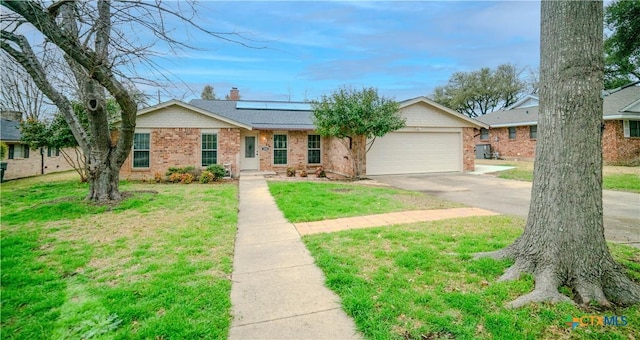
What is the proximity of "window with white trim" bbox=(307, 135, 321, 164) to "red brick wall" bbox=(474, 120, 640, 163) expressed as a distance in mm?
12789

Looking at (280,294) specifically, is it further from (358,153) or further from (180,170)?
(180,170)

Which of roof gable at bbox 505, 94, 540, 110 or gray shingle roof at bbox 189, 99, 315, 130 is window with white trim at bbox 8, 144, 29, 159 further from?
roof gable at bbox 505, 94, 540, 110

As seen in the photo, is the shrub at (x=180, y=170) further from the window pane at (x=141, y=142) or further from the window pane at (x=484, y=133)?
the window pane at (x=484, y=133)

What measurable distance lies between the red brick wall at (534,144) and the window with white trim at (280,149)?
47.5 ft

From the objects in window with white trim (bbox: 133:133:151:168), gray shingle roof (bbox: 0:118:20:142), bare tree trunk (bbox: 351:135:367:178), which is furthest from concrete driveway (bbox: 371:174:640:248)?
gray shingle roof (bbox: 0:118:20:142)

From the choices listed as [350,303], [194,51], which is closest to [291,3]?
[194,51]

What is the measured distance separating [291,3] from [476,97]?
35.9m

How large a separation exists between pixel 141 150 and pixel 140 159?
1.40 feet

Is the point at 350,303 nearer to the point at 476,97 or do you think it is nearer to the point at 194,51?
the point at 194,51

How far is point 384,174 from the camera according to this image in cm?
1457

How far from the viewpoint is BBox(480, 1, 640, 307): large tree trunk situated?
2.88m

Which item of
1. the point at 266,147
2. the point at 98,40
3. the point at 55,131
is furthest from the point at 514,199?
the point at 55,131

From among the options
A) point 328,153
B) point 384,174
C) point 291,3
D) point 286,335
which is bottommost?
point 286,335

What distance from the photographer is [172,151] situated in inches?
543
